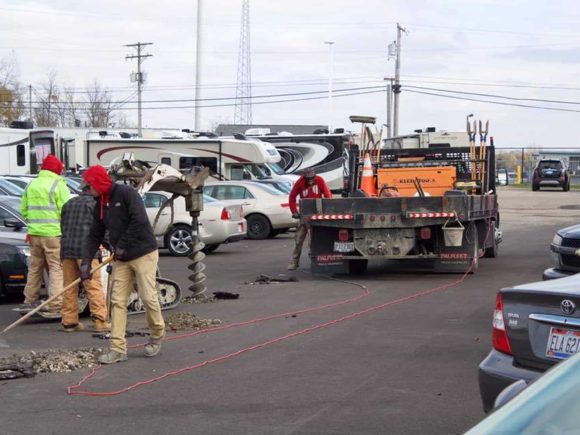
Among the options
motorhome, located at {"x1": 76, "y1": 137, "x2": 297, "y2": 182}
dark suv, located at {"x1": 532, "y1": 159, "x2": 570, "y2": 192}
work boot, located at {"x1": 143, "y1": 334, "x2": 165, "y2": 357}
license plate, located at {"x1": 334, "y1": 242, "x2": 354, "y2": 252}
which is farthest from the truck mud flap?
dark suv, located at {"x1": 532, "y1": 159, "x2": 570, "y2": 192}

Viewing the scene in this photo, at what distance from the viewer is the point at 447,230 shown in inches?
548

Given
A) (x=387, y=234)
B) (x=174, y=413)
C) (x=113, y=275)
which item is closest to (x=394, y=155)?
(x=387, y=234)

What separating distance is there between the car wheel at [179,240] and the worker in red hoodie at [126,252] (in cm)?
1041

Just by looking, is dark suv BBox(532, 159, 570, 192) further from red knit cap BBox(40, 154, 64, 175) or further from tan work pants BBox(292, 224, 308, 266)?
red knit cap BBox(40, 154, 64, 175)

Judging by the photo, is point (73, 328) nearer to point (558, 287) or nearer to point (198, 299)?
point (198, 299)

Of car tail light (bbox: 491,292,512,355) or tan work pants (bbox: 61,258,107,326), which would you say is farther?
tan work pants (bbox: 61,258,107,326)

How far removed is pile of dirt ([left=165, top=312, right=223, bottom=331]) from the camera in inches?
402

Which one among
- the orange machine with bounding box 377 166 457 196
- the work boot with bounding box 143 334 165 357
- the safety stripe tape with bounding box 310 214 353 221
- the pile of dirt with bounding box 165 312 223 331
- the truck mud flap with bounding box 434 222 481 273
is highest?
the orange machine with bounding box 377 166 457 196

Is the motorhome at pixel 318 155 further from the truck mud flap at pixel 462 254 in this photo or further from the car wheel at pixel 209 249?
the truck mud flap at pixel 462 254

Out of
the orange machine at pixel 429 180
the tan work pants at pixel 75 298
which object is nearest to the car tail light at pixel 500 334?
the tan work pants at pixel 75 298

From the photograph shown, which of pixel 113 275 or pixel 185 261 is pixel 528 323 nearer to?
pixel 113 275

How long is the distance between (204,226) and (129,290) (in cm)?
1025

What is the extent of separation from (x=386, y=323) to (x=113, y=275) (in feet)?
10.9

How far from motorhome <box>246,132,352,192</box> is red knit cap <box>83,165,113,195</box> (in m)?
29.8
